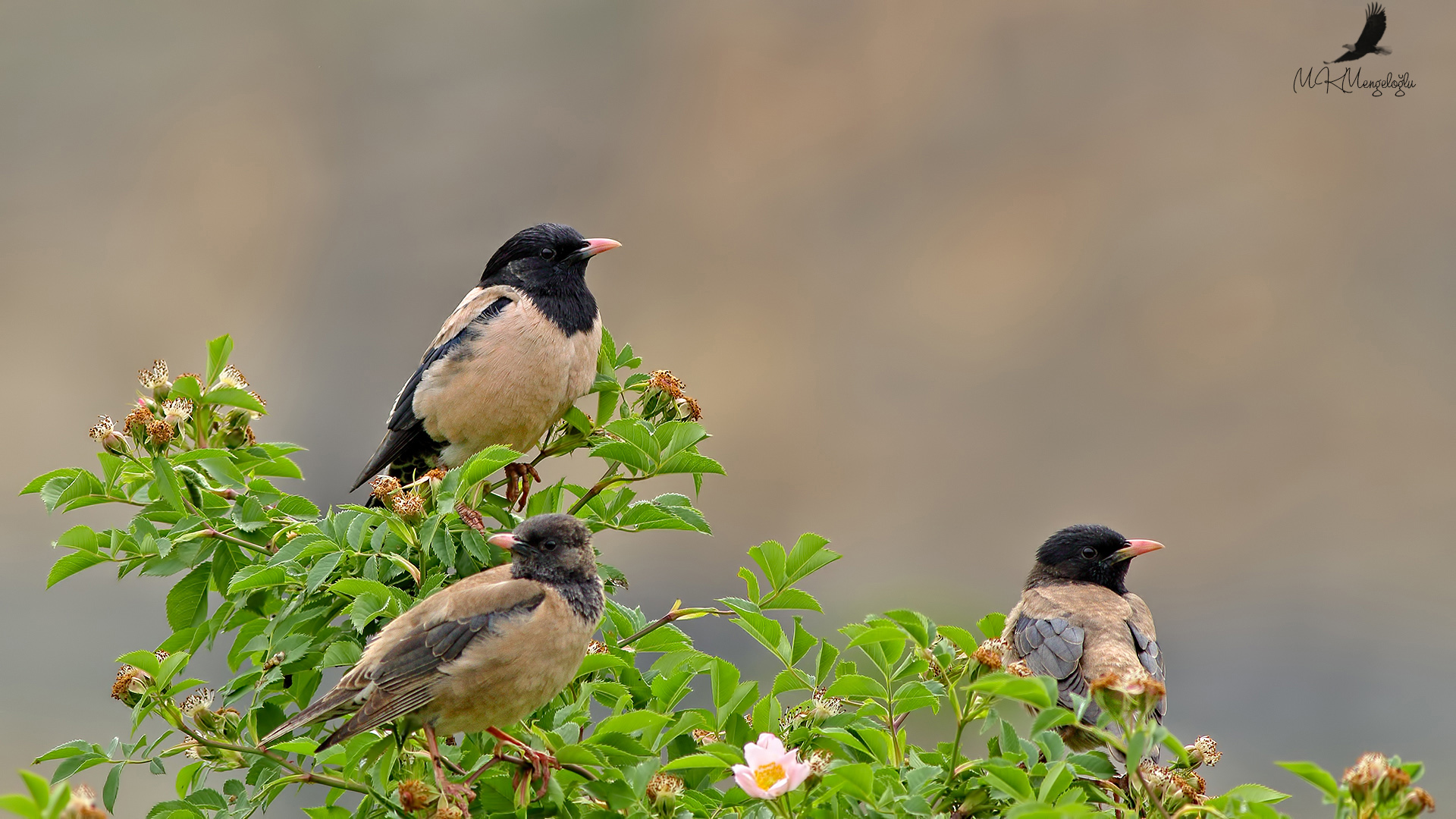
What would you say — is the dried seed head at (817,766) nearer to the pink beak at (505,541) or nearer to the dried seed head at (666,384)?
the pink beak at (505,541)

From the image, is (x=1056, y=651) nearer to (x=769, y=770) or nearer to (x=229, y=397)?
(x=769, y=770)

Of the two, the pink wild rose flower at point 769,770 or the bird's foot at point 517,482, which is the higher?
the bird's foot at point 517,482

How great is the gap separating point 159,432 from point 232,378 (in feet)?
1.11

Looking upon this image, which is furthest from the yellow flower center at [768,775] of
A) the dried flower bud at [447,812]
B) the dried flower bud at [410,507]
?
the dried flower bud at [410,507]

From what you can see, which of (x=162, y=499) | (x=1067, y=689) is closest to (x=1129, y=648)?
(x=1067, y=689)

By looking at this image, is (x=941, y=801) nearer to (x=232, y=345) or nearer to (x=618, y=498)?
(x=618, y=498)

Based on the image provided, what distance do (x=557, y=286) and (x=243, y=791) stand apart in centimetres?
219

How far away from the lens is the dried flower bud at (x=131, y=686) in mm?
2525

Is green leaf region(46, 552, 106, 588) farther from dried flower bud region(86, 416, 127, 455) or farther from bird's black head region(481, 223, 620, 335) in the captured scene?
bird's black head region(481, 223, 620, 335)

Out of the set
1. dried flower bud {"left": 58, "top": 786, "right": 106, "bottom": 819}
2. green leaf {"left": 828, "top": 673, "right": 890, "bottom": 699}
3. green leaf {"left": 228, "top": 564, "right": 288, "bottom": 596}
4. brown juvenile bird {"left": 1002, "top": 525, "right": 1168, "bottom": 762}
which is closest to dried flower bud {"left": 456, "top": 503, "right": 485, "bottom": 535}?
green leaf {"left": 228, "top": 564, "right": 288, "bottom": 596}

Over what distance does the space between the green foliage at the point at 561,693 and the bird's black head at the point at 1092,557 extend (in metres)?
2.14

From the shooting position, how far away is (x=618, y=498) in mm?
3082

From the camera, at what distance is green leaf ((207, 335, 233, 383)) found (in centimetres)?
308

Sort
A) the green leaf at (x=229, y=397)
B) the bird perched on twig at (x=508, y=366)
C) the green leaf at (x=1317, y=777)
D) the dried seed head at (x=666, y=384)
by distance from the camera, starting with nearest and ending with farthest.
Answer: the green leaf at (x=1317, y=777) → the green leaf at (x=229, y=397) → the dried seed head at (x=666, y=384) → the bird perched on twig at (x=508, y=366)
